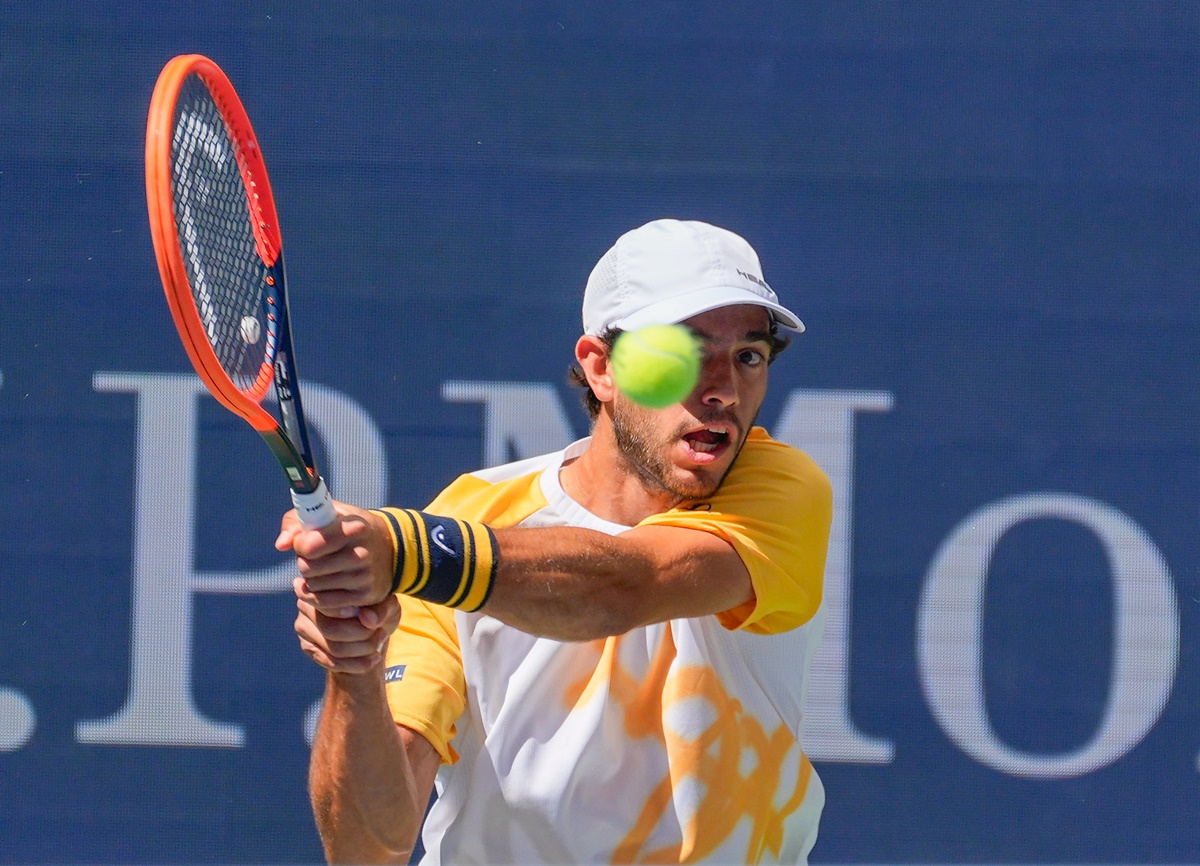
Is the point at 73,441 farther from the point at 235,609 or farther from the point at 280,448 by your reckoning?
the point at 280,448

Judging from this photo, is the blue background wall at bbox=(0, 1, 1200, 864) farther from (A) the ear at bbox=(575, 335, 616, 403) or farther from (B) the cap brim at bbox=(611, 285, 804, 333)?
(B) the cap brim at bbox=(611, 285, 804, 333)

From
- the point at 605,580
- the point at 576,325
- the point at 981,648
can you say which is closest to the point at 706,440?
the point at 605,580

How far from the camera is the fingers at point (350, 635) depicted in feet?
5.30

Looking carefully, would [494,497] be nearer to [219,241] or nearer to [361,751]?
[361,751]

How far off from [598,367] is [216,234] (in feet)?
2.29

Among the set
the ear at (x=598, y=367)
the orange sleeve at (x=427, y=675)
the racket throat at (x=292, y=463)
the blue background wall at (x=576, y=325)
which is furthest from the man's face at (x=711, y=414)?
the blue background wall at (x=576, y=325)

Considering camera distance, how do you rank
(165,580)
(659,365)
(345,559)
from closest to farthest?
(345,559) < (659,365) < (165,580)

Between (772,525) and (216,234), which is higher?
(216,234)

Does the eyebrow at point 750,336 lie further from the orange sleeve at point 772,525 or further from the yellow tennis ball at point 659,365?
the orange sleeve at point 772,525

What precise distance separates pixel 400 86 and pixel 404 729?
1.54 m

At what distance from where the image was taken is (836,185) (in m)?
2.95

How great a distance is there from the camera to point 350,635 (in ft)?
5.32

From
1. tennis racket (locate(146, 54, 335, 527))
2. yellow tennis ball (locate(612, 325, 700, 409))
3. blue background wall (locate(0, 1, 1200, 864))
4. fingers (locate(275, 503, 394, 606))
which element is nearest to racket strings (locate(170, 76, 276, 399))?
tennis racket (locate(146, 54, 335, 527))

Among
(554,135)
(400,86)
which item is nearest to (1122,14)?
(554,135)
